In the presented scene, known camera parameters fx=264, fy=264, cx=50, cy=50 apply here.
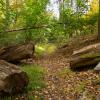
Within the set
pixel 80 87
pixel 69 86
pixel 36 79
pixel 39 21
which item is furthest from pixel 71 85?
pixel 39 21

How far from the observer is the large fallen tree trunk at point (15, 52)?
1278 centimetres

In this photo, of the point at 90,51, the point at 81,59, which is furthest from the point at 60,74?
the point at 90,51

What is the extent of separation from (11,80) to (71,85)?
7.45 ft

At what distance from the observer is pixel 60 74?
10867 millimetres

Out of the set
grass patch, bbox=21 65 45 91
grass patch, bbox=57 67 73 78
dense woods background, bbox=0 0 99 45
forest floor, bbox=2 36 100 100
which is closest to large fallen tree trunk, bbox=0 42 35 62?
grass patch, bbox=21 65 45 91

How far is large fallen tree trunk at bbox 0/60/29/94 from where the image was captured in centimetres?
768

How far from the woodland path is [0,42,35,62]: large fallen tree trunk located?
98.6 inches

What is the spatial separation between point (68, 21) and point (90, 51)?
33.8 feet

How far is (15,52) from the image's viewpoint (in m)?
13.1

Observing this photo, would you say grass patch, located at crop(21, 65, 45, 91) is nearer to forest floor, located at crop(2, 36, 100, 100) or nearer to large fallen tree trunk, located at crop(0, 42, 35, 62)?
forest floor, located at crop(2, 36, 100, 100)

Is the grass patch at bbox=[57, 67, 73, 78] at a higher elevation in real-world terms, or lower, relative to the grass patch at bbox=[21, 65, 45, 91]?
lower

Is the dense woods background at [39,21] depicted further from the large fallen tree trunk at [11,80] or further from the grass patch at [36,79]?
the large fallen tree trunk at [11,80]

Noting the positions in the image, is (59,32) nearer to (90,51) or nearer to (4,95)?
(90,51)

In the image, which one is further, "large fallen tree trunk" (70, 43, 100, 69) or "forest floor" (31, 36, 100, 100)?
"large fallen tree trunk" (70, 43, 100, 69)
